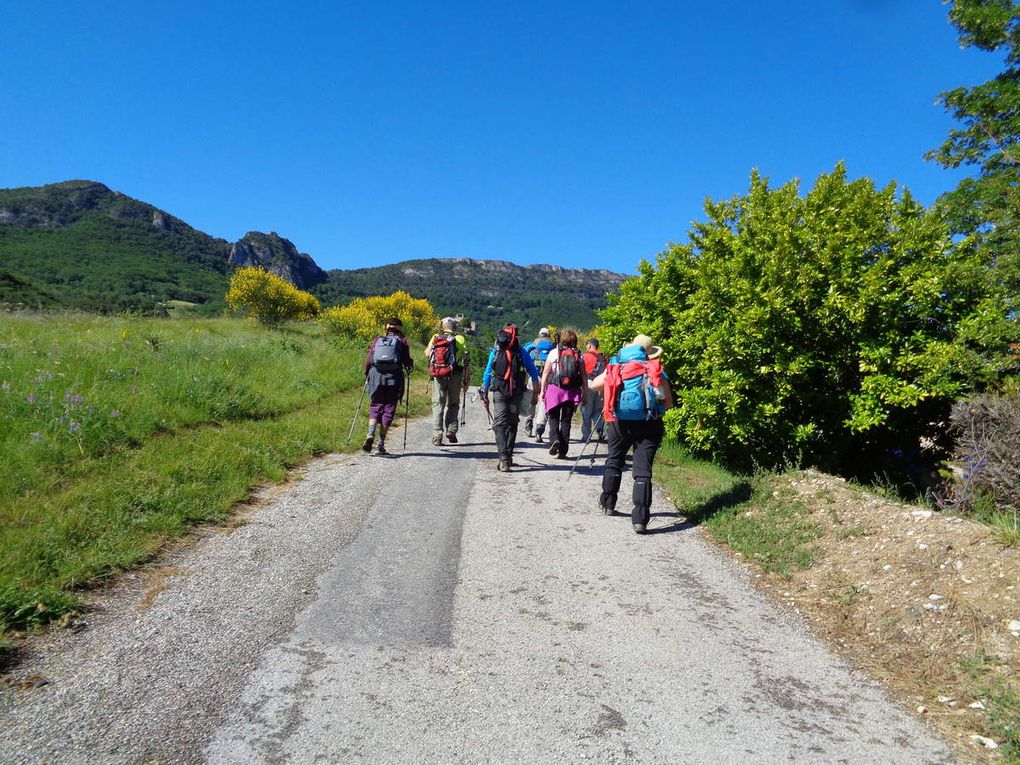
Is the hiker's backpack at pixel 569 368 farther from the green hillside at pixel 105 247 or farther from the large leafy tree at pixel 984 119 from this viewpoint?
the green hillside at pixel 105 247

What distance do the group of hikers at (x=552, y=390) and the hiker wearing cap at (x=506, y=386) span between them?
0.05 ft

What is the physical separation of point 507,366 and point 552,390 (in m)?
1.25

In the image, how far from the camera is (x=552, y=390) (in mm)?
9555

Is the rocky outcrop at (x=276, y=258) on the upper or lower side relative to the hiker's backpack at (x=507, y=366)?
upper

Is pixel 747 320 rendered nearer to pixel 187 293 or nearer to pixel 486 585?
pixel 486 585

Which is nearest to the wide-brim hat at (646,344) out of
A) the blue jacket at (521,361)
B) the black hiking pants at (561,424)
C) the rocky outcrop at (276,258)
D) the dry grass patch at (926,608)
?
the dry grass patch at (926,608)

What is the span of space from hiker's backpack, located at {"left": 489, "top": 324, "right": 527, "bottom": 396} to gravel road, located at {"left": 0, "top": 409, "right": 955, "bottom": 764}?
3294mm

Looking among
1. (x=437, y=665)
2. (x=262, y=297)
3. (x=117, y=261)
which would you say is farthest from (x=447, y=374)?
(x=117, y=261)

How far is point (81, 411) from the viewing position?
268 inches

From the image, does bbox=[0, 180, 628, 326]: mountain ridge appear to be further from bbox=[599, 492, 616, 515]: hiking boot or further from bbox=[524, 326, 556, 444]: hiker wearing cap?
bbox=[599, 492, 616, 515]: hiking boot

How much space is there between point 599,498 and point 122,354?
908 cm

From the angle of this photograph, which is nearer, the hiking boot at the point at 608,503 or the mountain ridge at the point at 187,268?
the hiking boot at the point at 608,503

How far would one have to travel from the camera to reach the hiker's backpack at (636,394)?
595 cm

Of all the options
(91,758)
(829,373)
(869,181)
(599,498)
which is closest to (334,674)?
(91,758)
